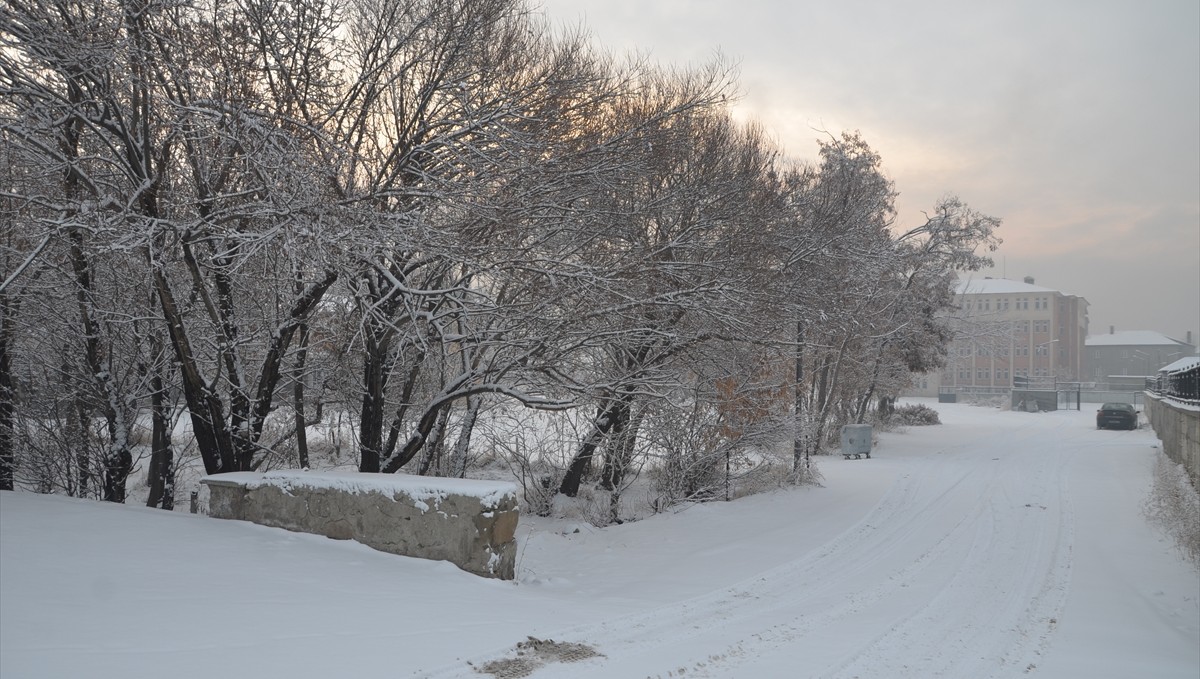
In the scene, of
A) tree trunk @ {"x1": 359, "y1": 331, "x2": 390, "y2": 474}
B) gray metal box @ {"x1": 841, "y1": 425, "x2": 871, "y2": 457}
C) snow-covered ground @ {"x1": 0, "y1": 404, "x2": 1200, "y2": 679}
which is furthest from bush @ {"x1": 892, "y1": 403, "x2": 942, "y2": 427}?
tree trunk @ {"x1": 359, "y1": 331, "x2": 390, "y2": 474}

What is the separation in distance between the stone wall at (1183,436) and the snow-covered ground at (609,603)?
2411 millimetres

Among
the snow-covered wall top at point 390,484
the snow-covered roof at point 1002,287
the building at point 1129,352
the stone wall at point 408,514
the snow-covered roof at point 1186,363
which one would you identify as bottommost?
the stone wall at point 408,514

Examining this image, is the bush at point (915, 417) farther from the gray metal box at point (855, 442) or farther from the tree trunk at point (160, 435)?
the tree trunk at point (160, 435)

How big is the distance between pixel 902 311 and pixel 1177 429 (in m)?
10.1

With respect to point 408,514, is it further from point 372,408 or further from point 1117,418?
point 1117,418

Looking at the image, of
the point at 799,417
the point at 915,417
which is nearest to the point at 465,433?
the point at 799,417

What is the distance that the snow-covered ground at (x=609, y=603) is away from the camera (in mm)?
5301

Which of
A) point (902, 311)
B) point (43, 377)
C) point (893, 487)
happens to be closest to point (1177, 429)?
point (893, 487)

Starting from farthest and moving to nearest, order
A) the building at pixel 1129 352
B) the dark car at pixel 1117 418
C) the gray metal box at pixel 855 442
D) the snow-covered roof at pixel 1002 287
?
1. the building at pixel 1129 352
2. the snow-covered roof at pixel 1002 287
3. the dark car at pixel 1117 418
4. the gray metal box at pixel 855 442

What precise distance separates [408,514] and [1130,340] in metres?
116

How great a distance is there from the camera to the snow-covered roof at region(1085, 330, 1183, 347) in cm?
9775

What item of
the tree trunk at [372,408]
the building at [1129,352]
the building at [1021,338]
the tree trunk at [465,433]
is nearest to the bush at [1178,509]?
the tree trunk at [465,433]

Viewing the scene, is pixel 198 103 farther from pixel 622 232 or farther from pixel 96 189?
pixel 622 232

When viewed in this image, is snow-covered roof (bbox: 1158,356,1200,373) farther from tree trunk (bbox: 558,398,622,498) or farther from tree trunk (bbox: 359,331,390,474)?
tree trunk (bbox: 359,331,390,474)
